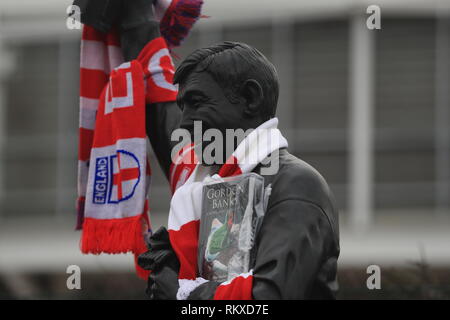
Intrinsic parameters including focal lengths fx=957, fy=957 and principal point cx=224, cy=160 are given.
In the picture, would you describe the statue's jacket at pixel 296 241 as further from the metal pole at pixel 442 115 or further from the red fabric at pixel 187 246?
the metal pole at pixel 442 115

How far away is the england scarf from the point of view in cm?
379

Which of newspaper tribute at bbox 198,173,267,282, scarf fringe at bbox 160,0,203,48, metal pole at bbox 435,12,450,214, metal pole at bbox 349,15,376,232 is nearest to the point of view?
newspaper tribute at bbox 198,173,267,282

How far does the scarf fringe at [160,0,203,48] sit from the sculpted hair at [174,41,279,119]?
0.97 meters

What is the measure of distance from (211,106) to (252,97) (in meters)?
0.14

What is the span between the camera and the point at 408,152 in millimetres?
14461

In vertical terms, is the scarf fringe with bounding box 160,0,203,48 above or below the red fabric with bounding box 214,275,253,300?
above

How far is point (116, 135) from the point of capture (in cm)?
384

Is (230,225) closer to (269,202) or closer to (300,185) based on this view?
(269,202)

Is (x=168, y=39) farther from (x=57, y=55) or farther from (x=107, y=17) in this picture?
(x=57, y=55)

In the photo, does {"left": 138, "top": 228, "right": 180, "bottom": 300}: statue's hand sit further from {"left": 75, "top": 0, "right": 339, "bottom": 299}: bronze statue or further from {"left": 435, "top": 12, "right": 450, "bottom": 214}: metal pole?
{"left": 435, "top": 12, "right": 450, "bottom": 214}: metal pole

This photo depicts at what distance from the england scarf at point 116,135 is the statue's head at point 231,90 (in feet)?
2.25

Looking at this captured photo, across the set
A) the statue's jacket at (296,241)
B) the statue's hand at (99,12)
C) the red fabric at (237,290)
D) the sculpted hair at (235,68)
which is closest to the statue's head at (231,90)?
the sculpted hair at (235,68)

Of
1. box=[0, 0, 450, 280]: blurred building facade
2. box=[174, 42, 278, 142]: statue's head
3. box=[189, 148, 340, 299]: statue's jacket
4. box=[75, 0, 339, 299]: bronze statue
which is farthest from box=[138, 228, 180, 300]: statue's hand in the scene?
box=[0, 0, 450, 280]: blurred building facade

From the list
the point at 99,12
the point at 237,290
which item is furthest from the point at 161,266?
the point at 99,12
